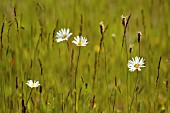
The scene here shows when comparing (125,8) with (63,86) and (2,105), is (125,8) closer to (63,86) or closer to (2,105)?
(63,86)

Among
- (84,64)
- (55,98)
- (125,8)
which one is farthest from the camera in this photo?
(125,8)

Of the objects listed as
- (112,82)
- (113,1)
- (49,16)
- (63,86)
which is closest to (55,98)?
(63,86)

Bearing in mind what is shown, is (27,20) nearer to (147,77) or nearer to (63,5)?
(63,5)

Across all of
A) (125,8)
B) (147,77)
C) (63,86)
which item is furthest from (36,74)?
(125,8)

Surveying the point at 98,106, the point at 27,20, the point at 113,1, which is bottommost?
the point at 98,106

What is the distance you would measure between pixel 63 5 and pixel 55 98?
163 centimetres

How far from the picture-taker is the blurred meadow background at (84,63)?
237 cm

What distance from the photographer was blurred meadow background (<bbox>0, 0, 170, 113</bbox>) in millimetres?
2367

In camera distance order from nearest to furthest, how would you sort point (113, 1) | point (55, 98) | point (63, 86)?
point (55, 98) < point (63, 86) < point (113, 1)

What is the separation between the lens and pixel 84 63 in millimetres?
3178

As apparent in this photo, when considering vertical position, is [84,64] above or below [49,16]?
below

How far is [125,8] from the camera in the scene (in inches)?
156

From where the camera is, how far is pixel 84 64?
3.17m

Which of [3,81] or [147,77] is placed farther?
[147,77]
